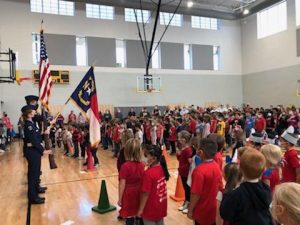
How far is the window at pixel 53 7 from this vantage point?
17.9 meters

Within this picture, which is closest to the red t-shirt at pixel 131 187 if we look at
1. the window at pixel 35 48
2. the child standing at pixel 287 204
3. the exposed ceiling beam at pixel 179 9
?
the child standing at pixel 287 204

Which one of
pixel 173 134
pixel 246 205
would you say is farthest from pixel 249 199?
pixel 173 134

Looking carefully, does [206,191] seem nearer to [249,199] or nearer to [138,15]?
[249,199]

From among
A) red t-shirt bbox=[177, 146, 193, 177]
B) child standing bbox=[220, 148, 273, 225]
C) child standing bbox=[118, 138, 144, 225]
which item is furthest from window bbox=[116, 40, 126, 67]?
child standing bbox=[220, 148, 273, 225]

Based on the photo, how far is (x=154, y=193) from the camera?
310 centimetres

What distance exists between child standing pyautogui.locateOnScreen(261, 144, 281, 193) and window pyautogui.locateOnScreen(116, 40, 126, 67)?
56.9 ft

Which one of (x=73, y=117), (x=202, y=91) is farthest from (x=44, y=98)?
(x=202, y=91)

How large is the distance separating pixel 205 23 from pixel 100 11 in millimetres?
8019

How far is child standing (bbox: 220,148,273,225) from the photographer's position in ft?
7.07

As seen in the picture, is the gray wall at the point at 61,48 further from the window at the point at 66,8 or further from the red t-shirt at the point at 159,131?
the red t-shirt at the point at 159,131

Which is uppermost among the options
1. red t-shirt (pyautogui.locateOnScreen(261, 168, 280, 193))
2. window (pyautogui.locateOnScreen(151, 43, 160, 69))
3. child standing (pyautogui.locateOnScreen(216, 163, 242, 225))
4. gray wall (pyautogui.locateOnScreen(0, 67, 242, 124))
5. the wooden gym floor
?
window (pyautogui.locateOnScreen(151, 43, 160, 69))

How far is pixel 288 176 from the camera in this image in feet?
11.7

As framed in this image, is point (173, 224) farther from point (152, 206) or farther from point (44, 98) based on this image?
point (44, 98)

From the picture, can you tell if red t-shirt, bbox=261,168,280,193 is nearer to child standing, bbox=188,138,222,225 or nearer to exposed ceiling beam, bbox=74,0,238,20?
child standing, bbox=188,138,222,225
